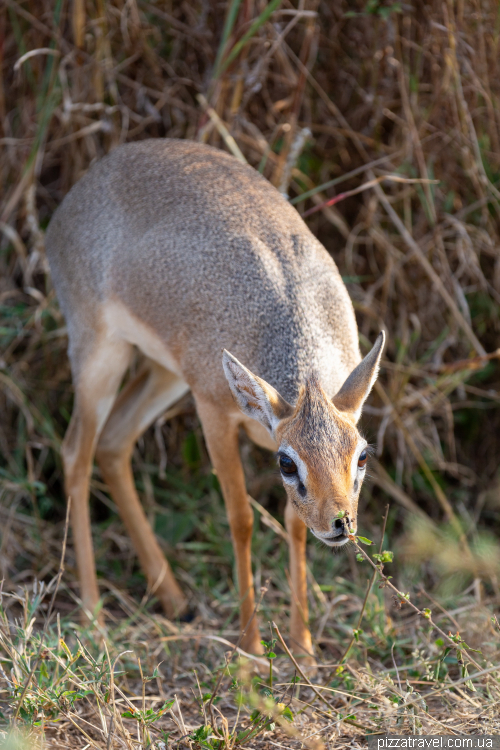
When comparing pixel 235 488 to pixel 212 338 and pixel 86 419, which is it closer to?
pixel 212 338

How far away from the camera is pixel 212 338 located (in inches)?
147

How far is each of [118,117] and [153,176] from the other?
51.5 inches

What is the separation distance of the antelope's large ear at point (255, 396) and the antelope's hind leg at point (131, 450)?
1.51 metres

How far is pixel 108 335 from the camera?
4258mm

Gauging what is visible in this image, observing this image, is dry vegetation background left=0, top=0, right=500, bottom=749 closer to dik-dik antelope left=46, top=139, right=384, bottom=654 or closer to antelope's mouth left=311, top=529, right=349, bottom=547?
dik-dik antelope left=46, top=139, right=384, bottom=654

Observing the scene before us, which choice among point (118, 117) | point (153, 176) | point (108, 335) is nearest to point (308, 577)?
point (108, 335)

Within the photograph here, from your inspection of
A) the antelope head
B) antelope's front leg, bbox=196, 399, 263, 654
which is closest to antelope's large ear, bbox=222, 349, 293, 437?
the antelope head

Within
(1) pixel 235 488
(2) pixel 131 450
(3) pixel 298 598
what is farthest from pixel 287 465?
(2) pixel 131 450

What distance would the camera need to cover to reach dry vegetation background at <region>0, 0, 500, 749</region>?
15.4 feet

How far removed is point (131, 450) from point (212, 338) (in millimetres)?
1295

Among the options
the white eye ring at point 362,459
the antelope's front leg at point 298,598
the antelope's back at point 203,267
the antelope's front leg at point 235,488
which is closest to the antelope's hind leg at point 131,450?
the antelope's back at point 203,267

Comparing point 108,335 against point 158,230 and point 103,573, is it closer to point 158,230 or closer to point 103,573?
point 158,230

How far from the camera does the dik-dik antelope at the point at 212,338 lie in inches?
119

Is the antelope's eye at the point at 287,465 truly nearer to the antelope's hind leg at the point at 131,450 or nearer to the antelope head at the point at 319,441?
the antelope head at the point at 319,441
